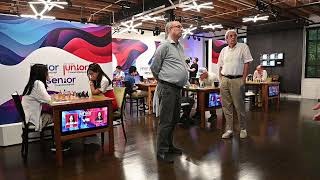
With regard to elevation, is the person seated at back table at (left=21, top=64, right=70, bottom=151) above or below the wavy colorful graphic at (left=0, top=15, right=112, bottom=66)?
below

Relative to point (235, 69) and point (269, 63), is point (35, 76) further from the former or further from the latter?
point (269, 63)

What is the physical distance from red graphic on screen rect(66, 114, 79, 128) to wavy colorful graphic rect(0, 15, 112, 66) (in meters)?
1.80

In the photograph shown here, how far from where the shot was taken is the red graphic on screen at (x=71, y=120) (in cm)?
338

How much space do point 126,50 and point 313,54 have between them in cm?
794

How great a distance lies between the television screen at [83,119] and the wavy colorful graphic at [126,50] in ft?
25.5

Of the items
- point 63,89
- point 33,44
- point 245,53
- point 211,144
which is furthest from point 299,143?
point 33,44

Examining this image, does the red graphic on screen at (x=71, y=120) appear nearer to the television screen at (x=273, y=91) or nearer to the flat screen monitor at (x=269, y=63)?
the television screen at (x=273, y=91)

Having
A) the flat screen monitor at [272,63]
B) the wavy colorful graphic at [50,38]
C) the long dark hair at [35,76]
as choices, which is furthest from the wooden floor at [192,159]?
the flat screen monitor at [272,63]

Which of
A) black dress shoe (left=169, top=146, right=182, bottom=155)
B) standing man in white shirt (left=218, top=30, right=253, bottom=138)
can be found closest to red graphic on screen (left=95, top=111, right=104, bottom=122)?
black dress shoe (left=169, top=146, right=182, bottom=155)

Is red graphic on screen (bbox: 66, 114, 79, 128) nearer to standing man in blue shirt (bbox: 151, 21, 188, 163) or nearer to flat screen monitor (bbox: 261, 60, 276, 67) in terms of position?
standing man in blue shirt (bbox: 151, 21, 188, 163)

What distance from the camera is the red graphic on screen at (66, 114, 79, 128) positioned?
3379mm

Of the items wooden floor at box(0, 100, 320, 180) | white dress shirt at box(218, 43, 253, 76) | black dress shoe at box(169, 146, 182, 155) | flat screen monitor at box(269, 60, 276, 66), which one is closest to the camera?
wooden floor at box(0, 100, 320, 180)

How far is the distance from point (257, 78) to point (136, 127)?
4.72 m

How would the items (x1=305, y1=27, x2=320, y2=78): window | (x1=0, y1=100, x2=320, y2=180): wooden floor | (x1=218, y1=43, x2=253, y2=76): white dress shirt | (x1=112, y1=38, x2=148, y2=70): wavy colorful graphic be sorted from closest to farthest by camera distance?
(x1=0, y1=100, x2=320, y2=180): wooden floor → (x1=218, y1=43, x2=253, y2=76): white dress shirt → (x1=305, y1=27, x2=320, y2=78): window → (x1=112, y1=38, x2=148, y2=70): wavy colorful graphic
